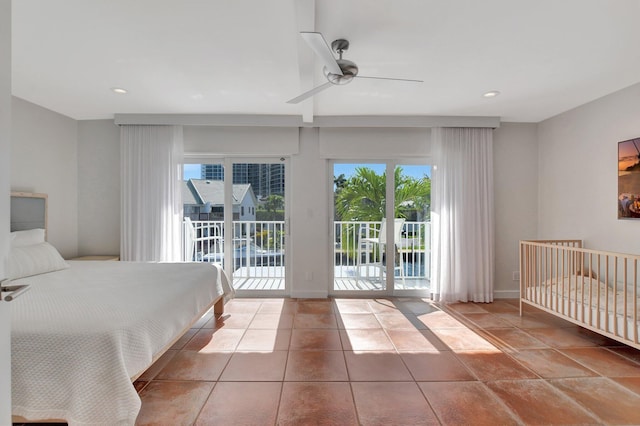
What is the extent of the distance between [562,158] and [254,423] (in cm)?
440

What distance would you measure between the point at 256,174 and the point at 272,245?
1.06 metres

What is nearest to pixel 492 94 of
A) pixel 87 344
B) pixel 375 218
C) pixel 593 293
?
pixel 375 218

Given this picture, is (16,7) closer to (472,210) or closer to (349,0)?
(349,0)

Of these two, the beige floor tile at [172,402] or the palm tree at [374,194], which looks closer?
the beige floor tile at [172,402]

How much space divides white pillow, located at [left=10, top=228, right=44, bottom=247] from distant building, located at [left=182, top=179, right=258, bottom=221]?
5.10ft

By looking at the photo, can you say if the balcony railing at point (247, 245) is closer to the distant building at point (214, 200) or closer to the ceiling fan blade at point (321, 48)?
the distant building at point (214, 200)

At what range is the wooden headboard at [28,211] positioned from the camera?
3102 millimetres

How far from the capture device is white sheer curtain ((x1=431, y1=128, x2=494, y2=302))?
152 inches

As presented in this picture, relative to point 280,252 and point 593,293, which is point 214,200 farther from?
point 593,293

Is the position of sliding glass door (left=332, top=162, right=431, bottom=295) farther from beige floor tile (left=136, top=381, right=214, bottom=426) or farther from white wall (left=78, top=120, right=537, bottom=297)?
beige floor tile (left=136, top=381, right=214, bottom=426)

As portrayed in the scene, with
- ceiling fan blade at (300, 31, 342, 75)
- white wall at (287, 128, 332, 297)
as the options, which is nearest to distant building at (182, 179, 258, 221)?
white wall at (287, 128, 332, 297)

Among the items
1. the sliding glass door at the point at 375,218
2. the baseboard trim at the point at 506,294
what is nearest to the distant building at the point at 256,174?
the sliding glass door at the point at 375,218

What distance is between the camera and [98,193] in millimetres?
3986

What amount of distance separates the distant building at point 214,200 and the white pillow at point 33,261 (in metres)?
1.62
